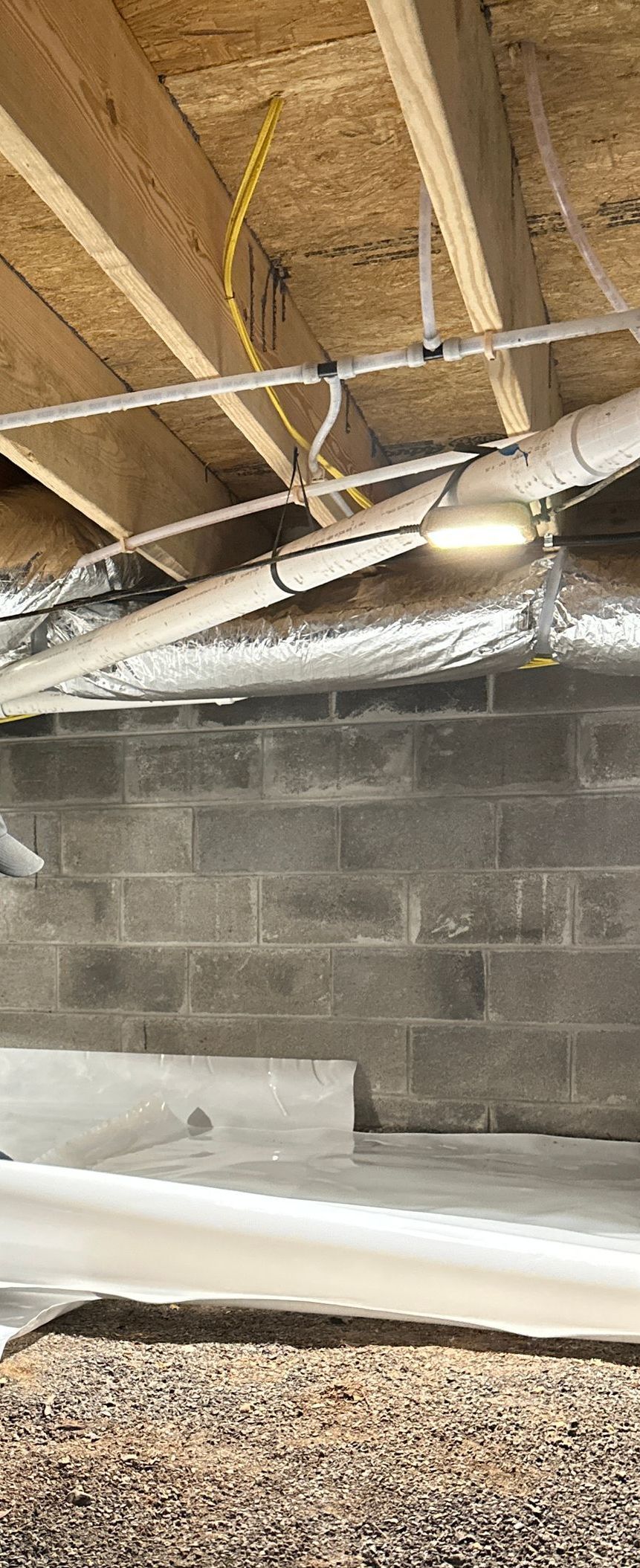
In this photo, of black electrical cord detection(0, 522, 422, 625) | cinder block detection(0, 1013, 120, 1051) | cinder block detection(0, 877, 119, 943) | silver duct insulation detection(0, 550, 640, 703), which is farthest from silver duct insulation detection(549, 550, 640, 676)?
cinder block detection(0, 1013, 120, 1051)

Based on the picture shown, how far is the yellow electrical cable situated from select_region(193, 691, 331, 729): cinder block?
129cm

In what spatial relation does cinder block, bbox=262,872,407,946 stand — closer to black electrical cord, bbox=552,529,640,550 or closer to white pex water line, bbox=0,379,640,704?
white pex water line, bbox=0,379,640,704

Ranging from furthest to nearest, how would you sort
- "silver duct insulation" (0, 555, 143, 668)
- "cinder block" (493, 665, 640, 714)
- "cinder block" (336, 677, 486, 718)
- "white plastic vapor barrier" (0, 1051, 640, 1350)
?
"cinder block" (336, 677, 486, 718) < "cinder block" (493, 665, 640, 714) < "silver duct insulation" (0, 555, 143, 668) < "white plastic vapor barrier" (0, 1051, 640, 1350)

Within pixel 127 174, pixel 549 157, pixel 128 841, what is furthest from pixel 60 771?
pixel 549 157

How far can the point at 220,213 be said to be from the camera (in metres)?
1.48

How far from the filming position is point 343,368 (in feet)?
4.71

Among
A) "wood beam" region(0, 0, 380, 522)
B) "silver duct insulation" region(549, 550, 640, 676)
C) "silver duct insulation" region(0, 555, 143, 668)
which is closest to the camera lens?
"wood beam" region(0, 0, 380, 522)

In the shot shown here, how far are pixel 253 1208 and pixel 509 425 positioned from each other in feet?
4.38

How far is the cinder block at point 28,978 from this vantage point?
3.43m

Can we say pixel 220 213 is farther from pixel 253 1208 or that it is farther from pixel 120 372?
pixel 253 1208

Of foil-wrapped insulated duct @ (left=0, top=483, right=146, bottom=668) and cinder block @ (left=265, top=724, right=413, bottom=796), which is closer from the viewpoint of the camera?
foil-wrapped insulated duct @ (left=0, top=483, right=146, bottom=668)

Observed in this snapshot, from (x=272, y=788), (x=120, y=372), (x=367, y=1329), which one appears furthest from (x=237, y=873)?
(x=120, y=372)

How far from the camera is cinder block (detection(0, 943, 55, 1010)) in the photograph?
343 centimetres

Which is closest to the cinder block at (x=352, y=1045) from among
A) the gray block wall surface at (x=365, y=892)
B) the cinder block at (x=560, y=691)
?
the gray block wall surface at (x=365, y=892)
